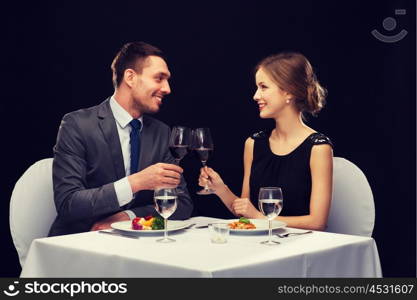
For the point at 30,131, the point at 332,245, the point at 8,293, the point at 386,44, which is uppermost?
the point at 386,44

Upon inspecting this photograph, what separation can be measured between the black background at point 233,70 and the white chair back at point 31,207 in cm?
97

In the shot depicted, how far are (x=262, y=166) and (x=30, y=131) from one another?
1.55 metres

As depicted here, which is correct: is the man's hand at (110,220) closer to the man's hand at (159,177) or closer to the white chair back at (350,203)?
the man's hand at (159,177)

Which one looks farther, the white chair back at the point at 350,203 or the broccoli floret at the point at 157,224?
the white chair back at the point at 350,203

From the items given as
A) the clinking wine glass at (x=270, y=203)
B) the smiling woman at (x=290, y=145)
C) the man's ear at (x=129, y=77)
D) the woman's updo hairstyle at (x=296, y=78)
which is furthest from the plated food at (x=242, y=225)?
the man's ear at (x=129, y=77)

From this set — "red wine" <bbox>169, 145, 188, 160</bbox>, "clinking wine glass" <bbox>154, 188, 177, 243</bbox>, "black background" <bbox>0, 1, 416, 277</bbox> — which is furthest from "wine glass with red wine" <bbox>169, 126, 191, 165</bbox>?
"black background" <bbox>0, 1, 416, 277</bbox>

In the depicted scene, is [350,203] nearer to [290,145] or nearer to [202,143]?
[290,145]

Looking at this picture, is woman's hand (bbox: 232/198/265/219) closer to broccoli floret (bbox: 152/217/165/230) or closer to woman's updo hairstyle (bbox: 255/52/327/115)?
broccoli floret (bbox: 152/217/165/230)

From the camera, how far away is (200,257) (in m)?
1.84

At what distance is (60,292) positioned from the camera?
2.03m

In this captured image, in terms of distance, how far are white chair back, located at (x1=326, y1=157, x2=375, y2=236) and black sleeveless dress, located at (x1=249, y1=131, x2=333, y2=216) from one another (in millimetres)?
144

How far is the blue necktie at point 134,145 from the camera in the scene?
10.2 feet

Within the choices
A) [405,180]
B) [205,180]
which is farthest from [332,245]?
[405,180]

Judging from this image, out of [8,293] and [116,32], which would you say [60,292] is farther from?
[116,32]
